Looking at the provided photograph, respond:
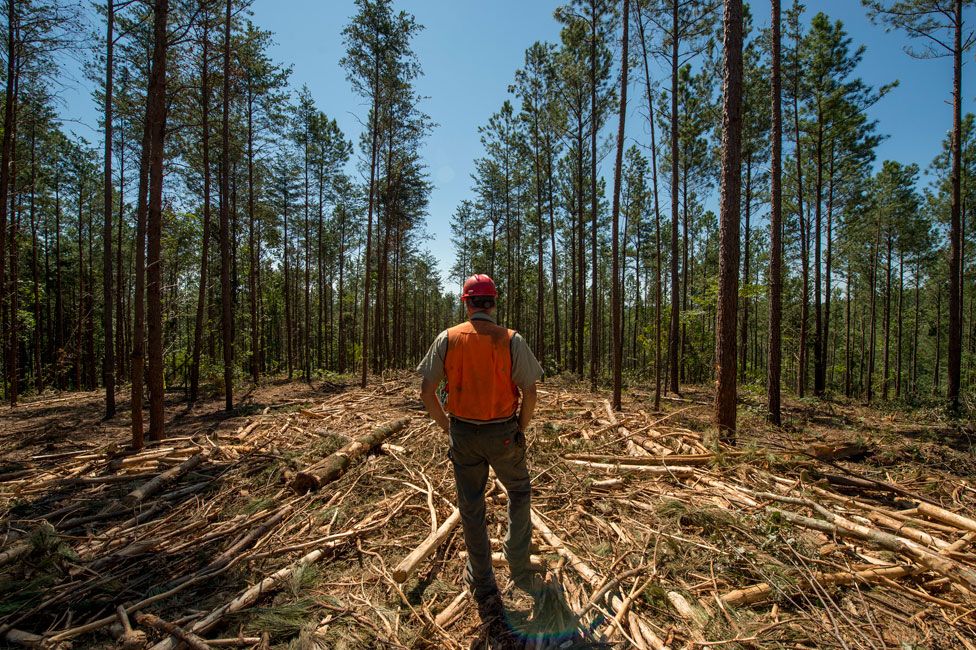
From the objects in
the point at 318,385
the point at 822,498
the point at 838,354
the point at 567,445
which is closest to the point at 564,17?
the point at 567,445

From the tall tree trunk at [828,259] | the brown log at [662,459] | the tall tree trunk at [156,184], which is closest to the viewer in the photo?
the brown log at [662,459]

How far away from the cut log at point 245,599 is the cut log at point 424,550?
0.89 meters

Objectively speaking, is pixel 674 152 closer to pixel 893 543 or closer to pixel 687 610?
pixel 893 543

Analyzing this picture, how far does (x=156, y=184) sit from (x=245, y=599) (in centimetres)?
685

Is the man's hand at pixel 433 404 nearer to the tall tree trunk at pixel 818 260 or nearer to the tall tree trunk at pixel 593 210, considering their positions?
the tall tree trunk at pixel 593 210

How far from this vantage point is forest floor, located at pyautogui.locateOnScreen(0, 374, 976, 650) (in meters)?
2.64

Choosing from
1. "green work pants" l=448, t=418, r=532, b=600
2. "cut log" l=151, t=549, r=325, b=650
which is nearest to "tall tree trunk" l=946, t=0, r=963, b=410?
"green work pants" l=448, t=418, r=532, b=600

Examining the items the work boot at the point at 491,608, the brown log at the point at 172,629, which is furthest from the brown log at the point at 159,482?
the work boot at the point at 491,608

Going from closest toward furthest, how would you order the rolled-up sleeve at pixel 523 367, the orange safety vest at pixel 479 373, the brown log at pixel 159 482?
the orange safety vest at pixel 479 373 → the rolled-up sleeve at pixel 523 367 → the brown log at pixel 159 482

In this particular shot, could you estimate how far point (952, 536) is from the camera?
335 cm

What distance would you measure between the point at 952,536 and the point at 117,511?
861 cm

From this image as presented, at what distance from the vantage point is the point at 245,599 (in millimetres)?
2967

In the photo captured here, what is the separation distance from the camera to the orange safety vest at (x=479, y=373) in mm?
2945

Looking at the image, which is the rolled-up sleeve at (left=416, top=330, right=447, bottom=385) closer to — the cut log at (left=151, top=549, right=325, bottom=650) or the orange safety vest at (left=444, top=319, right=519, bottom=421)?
the orange safety vest at (left=444, top=319, right=519, bottom=421)
